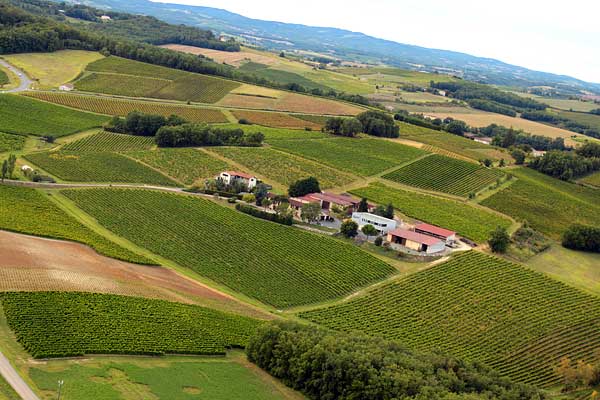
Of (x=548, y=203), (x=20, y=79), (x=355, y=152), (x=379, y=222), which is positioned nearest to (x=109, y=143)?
(x=20, y=79)

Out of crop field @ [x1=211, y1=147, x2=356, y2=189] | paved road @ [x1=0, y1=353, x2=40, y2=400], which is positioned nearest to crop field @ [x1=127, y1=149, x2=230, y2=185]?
crop field @ [x1=211, y1=147, x2=356, y2=189]

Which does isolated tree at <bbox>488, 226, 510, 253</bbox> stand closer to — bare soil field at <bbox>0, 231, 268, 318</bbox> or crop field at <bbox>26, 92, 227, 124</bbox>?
bare soil field at <bbox>0, 231, 268, 318</bbox>

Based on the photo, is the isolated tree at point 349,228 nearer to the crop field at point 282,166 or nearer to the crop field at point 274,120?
the crop field at point 282,166

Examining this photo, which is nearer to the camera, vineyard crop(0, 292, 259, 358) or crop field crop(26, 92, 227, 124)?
vineyard crop(0, 292, 259, 358)

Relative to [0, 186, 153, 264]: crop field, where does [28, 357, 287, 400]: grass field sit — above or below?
below

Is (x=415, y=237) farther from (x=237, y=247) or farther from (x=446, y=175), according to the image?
(x=446, y=175)

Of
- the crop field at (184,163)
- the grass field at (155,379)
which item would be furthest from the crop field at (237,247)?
the grass field at (155,379)
